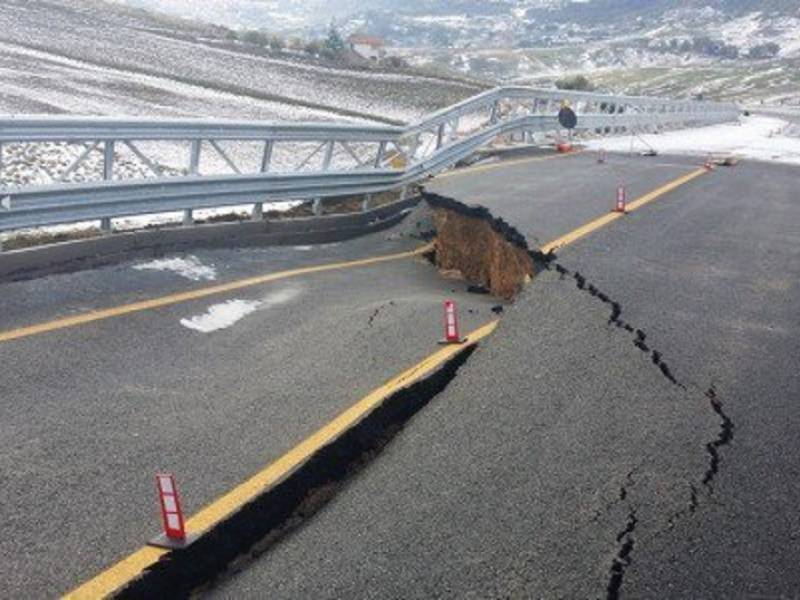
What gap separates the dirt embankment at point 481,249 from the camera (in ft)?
35.2

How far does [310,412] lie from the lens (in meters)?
6.26

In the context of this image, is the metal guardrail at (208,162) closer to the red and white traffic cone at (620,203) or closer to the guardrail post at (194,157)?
the guardrail post at (194,157)

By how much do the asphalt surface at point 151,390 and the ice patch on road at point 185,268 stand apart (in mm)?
129

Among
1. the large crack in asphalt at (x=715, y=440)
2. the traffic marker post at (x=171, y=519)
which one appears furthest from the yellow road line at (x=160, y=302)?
the large crack in asphalt at (x=715, y=440)

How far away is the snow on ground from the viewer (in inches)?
1011

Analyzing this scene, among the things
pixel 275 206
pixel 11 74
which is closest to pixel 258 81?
pixel 11 74

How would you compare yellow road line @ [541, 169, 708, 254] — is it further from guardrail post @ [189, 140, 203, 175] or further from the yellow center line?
guardrail post @ [189, 140, 203, 175]

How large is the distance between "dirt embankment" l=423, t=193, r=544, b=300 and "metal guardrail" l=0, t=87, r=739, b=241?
166 cm

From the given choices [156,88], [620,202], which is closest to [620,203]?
[620,202]

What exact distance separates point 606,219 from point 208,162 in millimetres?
10343

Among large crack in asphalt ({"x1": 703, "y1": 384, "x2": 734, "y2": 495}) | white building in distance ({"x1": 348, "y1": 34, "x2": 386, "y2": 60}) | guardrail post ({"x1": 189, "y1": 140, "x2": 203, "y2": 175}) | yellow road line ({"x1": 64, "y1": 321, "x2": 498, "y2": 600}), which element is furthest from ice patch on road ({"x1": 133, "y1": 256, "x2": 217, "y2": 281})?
white building in distance ({"x1": 348, "y1": 34, "x2": 386, "y2": 60})

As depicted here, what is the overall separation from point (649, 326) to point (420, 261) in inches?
212

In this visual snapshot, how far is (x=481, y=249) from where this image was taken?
40.0ft

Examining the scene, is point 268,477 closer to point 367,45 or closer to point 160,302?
point 160,302
